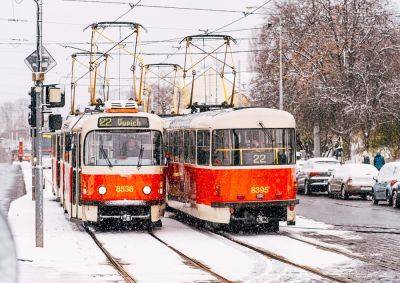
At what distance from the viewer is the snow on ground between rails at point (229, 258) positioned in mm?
11828

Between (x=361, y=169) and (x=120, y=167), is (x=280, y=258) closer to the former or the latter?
(x=120, y=167)

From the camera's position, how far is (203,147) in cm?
2027

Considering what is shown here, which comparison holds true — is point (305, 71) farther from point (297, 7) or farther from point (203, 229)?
point (203, 229)

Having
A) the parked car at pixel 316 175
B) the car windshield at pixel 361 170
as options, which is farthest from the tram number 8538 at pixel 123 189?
the parked car at pixel 316 175

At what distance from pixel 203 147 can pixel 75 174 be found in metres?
3.24

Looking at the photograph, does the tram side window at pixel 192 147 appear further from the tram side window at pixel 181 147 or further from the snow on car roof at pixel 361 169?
the snow on car roof at pixel 361 169

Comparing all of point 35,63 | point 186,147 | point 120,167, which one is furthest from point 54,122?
point 186,147

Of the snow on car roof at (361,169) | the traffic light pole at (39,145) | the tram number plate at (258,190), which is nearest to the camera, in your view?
the traffic light pole at (39,145)

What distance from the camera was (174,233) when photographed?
20.1 m

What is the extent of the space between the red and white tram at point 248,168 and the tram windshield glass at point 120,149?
4.07 feet

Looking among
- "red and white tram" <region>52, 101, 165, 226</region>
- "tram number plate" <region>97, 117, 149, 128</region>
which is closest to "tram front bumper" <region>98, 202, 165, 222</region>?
"red and white tram" <region>52, 101, 165, 226</region>

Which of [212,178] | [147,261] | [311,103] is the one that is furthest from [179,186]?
[311,103]

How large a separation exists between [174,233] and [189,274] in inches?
312

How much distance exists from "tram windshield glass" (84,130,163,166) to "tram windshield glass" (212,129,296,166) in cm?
156
